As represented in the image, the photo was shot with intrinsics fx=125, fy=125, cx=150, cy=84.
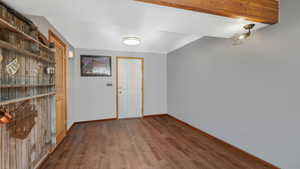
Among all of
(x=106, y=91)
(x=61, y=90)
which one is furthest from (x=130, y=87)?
(x=61, y=90)

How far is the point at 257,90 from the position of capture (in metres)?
2.00

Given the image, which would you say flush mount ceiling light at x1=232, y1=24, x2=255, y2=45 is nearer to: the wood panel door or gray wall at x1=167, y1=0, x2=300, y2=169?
gray wall at x1=167, y1=0, x2=300, y2=169

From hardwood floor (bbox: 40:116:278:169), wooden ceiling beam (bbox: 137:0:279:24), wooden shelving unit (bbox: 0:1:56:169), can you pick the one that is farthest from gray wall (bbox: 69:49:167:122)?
wooden ceiling beam (bbox: 137:0:279:24)

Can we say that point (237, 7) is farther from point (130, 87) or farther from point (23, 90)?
point (130, 87)

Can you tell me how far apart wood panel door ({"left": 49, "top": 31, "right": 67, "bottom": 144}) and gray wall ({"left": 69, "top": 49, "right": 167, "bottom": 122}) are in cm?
55

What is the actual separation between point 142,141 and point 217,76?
2.15 metres

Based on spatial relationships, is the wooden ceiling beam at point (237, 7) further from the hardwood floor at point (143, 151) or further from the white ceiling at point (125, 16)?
A: the hardwood floor at point (143, 151)

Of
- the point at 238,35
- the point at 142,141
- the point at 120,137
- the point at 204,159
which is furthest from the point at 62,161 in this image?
the point at 238,35

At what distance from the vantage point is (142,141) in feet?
8.95

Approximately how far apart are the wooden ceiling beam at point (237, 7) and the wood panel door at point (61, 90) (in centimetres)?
239

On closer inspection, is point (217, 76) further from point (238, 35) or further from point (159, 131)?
point (159, 131)

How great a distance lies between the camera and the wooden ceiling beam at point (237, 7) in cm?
142

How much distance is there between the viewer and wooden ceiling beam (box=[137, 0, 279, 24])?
1.42m

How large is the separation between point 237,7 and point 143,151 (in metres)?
2.66
